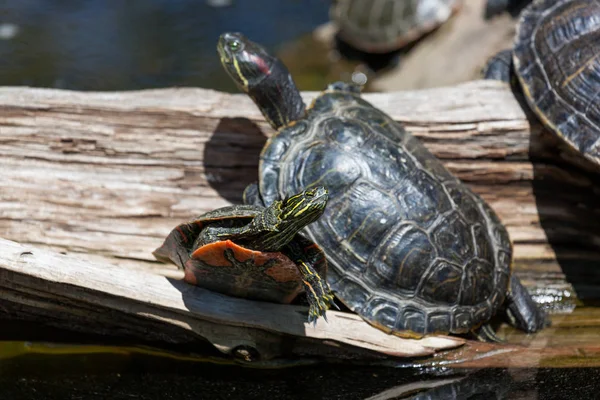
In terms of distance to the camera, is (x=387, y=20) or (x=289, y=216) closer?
(x=289, y=216)

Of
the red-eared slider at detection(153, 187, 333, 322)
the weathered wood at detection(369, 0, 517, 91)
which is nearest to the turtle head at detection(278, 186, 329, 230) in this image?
the red-eared slider at detection(153, 187, 333, 322)

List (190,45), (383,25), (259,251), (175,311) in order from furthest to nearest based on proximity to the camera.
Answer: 1. (383,25)
2. (190,45)
3. (175,311)
4. (259,251)

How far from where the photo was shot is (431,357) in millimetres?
3490

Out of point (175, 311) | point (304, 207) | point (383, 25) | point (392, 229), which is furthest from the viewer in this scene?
point (383, 25)

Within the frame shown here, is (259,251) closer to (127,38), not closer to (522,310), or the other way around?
(522,310)

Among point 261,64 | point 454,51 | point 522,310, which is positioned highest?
point 261,64

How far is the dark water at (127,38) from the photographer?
7062 millimetres

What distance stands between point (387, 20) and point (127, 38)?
10.3 feet

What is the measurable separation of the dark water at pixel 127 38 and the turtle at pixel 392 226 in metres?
3.42

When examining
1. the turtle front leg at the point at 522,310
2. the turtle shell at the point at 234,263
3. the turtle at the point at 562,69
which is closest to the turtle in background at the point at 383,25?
the turtle at the point at 562,69

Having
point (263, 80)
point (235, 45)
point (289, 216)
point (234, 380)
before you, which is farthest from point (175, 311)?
point (235, 45)

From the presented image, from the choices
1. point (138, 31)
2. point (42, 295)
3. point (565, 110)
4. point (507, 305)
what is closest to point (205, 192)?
point (42, 295)

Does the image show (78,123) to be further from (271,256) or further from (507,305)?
(507,305)

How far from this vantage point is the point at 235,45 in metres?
4.02
